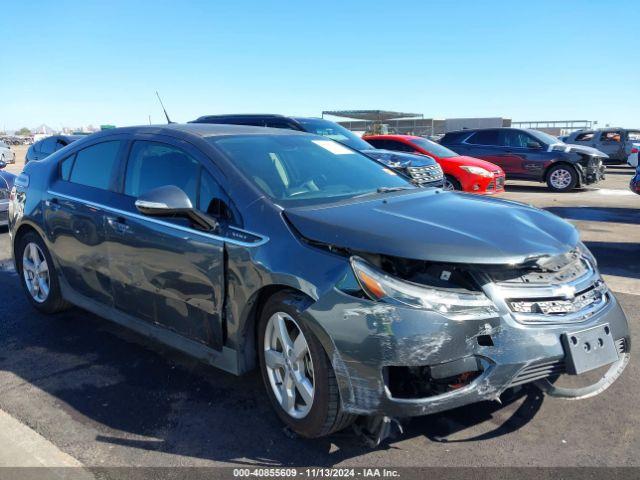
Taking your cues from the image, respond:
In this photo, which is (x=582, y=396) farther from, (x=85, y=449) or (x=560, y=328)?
(x=85, y=449)

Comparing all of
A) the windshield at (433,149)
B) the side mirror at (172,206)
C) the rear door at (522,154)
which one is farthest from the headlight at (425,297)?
the rear door at (522,154)

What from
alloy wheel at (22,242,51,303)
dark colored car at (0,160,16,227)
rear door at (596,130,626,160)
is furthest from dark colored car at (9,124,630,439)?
rear door at (596,130,626,160)

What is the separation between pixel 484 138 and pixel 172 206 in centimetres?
1364

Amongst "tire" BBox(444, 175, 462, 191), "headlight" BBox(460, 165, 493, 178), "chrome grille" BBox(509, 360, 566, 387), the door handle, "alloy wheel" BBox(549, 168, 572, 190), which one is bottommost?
"alloy wheel" BBox(549, 168, 572, 190)

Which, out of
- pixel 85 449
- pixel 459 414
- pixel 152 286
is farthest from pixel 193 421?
pixel 459 414

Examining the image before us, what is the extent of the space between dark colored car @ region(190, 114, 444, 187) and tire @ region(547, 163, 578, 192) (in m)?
5.31

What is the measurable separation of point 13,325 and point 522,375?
13.7ft

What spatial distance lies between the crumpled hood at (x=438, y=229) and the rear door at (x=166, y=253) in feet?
2.14

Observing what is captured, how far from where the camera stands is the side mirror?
3.14m

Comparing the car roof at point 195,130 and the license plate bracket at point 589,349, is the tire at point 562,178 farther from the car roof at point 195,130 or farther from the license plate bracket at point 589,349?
the license plate bracket at point 589,349

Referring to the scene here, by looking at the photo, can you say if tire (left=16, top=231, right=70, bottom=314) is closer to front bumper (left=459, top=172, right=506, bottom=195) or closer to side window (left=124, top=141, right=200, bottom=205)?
side window (left=124, top=141, right=200, bottom=205)

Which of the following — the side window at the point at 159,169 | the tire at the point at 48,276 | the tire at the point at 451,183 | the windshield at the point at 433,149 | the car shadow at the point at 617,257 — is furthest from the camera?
the windshield at the point at 433,149

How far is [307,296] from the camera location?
2715mm

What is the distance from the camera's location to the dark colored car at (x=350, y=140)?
32.4 ft
